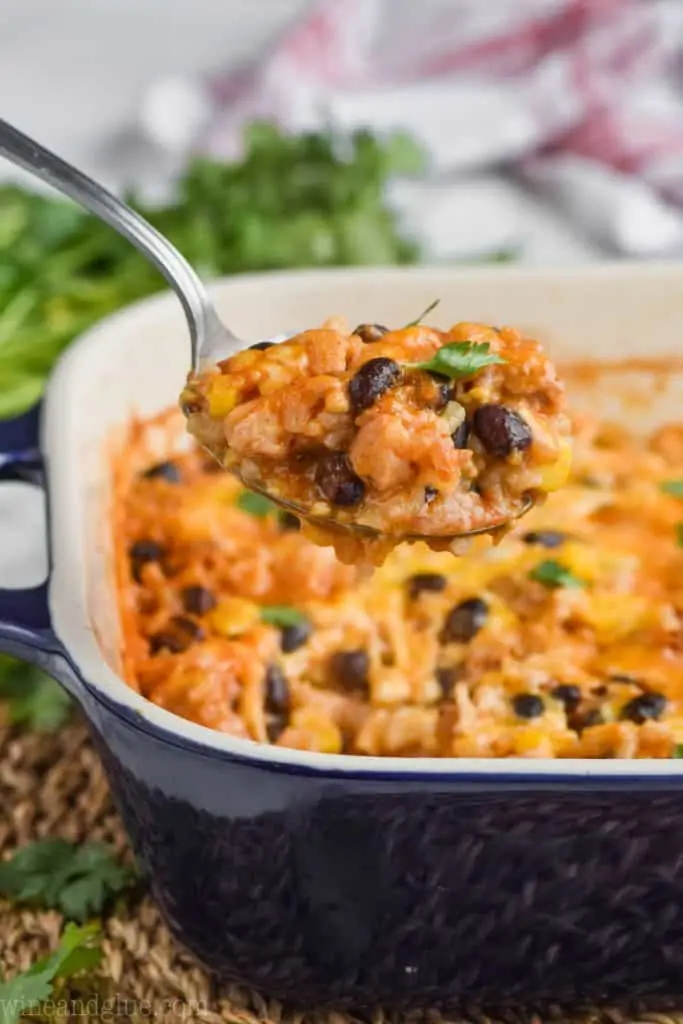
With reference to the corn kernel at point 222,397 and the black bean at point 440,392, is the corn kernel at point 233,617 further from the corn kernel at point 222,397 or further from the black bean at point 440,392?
the black bean at point 440,392

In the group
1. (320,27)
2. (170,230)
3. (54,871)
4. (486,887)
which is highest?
(320,27)

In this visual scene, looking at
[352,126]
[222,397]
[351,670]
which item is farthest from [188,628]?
[352,126]

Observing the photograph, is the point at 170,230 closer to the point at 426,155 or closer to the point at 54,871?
the point at 426,155

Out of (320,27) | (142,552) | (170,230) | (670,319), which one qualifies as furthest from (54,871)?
(320,27)

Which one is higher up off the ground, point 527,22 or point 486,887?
point 527,22

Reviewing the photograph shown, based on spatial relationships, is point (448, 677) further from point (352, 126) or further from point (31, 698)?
point (352, 126)

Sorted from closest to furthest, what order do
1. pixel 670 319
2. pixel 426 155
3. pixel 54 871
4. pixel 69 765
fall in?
1. pixel 54 871
2. pixel 69 765
3. pixel 670 319
4. pixel 426 155

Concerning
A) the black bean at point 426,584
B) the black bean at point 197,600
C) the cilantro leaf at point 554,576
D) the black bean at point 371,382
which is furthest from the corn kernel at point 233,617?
the black bean at point 371,382
